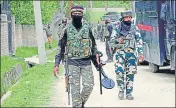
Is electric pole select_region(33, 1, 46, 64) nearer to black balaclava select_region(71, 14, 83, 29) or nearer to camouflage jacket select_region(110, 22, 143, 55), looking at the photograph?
camouflage jacket select_region(110, 22, 143, 55)

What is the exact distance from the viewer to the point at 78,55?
34.0 ft

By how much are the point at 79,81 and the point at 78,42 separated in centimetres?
67

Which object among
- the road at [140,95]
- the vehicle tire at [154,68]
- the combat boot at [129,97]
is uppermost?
the combat boot at [129,97]

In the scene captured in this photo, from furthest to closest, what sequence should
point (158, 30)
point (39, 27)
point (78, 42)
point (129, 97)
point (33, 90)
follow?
point (39, 27)
point (158, 30)
point (33, 90)
point (129, 97)
point (78, 42)

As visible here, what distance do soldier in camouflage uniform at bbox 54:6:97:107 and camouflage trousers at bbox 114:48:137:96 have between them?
8.14 feet

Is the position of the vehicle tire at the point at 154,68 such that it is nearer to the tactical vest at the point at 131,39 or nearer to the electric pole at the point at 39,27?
the electric pole at the point at 39,27

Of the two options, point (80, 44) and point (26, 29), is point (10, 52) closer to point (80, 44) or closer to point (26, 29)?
point (26, 29)

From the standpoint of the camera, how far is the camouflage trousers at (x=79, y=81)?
33.9 feet

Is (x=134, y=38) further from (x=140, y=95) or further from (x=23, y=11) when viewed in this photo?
(x=23, y=11)

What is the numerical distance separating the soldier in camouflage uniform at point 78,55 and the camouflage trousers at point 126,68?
8.14ft

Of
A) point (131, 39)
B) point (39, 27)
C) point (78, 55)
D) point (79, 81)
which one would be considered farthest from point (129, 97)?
point (39, 27)

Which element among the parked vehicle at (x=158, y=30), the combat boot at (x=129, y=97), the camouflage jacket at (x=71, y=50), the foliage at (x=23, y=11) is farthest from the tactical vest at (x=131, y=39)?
the foliage at (x=23, y=11)

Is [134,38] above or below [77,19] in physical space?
below

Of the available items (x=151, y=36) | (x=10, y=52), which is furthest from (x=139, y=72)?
(x=10, y=52)
